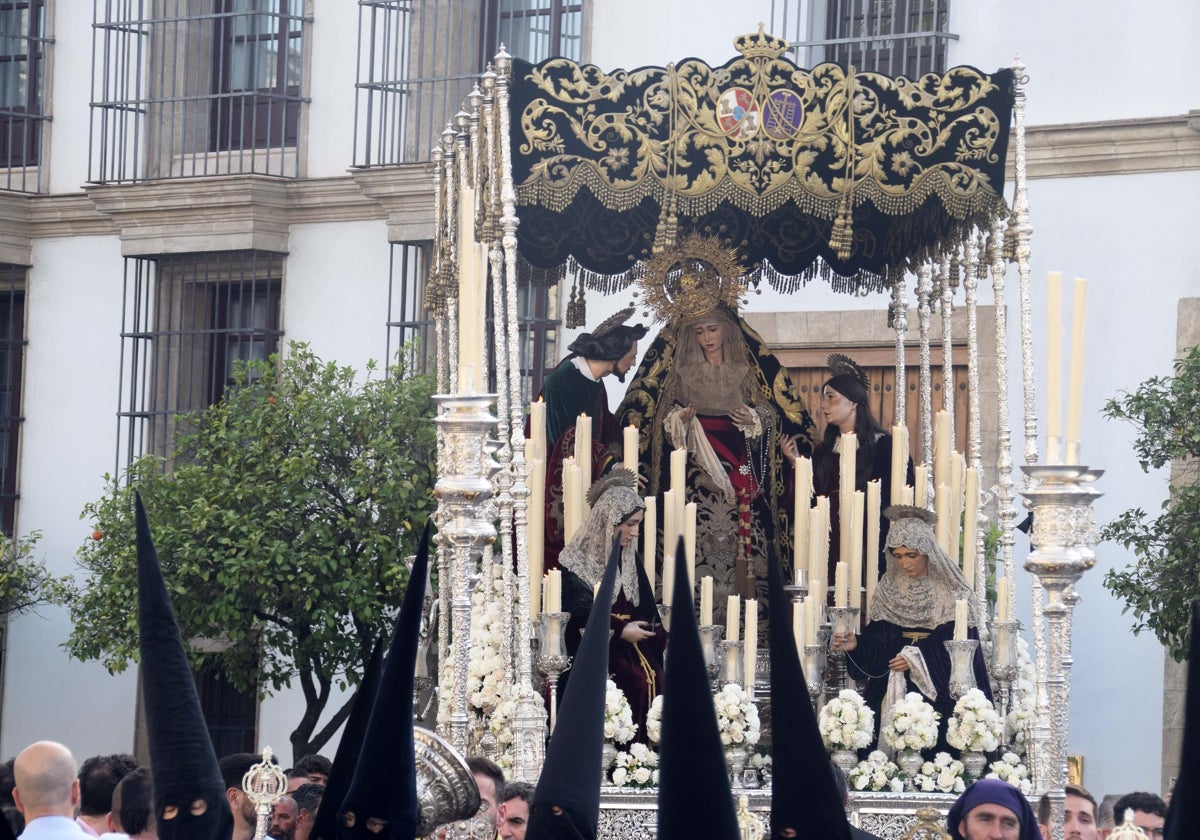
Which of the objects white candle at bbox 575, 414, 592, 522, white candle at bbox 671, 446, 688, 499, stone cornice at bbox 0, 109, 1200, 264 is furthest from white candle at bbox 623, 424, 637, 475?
stone cornice at bbox 0, 109, 1200, 264

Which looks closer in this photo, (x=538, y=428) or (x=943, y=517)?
(x=943, y=517)

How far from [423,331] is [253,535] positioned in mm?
2468

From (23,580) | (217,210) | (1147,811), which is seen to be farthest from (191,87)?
(1147,811)

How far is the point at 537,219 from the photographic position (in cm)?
970

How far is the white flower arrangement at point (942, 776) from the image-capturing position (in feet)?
29.1

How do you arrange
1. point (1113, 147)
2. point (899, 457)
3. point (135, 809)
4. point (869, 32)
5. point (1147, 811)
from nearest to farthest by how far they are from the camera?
point (135, 809) → point (1147, 811) → point (899, 457) → point (1113, 147) → point (869, 32)

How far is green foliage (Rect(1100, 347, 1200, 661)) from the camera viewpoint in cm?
1172

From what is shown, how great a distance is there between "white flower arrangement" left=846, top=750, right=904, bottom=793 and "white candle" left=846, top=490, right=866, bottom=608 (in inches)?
26.7

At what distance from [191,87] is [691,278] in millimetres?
8130

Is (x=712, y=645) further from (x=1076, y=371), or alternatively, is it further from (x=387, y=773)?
(x=387, y=773)

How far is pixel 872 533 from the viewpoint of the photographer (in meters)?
9.49

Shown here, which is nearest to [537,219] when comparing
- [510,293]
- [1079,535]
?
[510,293]

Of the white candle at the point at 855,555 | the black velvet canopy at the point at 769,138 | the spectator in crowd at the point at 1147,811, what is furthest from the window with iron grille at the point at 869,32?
the spectator in crowd at the point at 1147,811

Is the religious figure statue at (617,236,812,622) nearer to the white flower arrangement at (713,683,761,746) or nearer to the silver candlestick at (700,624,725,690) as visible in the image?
the silver candlestick at (700,624,725,690)
